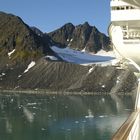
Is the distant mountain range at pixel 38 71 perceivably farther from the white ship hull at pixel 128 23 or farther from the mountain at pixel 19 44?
the white ship hull at pixel 128 23

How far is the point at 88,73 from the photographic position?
118 m

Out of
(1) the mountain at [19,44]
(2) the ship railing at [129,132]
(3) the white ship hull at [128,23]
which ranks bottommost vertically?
(2) the ship railing at [129,132]

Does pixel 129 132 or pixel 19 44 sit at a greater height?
pixel 19 44

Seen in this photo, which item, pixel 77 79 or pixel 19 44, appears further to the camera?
pixel 19 44

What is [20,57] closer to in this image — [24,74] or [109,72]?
[24,74]

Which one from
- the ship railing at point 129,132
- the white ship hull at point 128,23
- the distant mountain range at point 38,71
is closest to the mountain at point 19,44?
the distant mountain range at point 38,71

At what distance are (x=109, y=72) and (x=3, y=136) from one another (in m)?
79.2

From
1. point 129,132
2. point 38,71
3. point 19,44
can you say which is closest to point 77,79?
point 38,71

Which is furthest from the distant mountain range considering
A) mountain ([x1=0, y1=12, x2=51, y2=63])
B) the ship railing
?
the ship railing

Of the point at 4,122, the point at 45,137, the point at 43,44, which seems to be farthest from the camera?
the point at 43,44

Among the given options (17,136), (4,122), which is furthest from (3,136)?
(4,122)

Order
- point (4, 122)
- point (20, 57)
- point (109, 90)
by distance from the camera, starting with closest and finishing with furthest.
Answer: point (4, 122) → point (109, 90) → point (20, 57)

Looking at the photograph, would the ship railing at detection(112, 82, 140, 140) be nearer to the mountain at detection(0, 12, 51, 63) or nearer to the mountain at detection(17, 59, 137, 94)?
the mountain at detection(17, 59, 137, 94)

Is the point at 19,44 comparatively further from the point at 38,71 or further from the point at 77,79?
the point at 77,79
